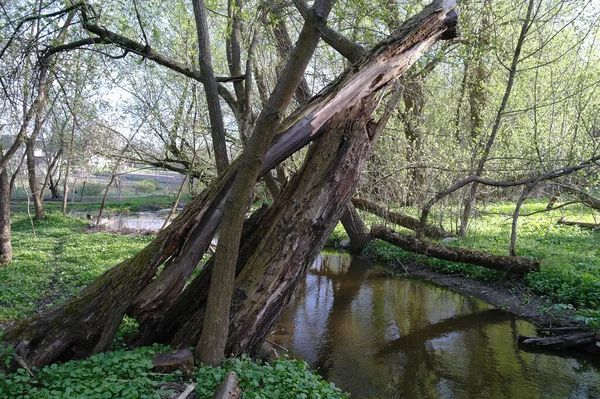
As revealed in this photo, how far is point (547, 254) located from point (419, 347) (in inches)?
206

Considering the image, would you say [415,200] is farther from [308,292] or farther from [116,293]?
[116,293]

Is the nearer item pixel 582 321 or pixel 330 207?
pixel 330 207

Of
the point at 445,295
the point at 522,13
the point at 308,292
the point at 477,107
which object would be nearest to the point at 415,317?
the point at 445,295

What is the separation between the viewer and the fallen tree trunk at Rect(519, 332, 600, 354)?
269 inches

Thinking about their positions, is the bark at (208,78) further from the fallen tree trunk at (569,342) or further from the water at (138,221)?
the water at (138,221)

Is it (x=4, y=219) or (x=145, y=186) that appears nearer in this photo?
(x=4, y=219)

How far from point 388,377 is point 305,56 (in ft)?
15.4

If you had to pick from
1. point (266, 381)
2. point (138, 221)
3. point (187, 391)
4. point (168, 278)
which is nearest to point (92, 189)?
point (138, 221)

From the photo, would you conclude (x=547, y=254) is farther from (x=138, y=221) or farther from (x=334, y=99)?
(x=138, y=221)

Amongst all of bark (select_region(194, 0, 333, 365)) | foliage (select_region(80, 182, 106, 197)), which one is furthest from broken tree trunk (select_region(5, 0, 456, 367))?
foliage (select_region(80, 182, 106, 197))

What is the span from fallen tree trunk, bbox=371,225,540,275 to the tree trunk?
931 centimetres

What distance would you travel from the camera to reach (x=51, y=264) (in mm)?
10453

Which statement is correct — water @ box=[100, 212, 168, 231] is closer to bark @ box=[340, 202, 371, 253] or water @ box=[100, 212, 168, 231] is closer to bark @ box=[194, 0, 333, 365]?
bark @ box=[340, 202, 371, 253]

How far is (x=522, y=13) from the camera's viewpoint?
39.1ft
